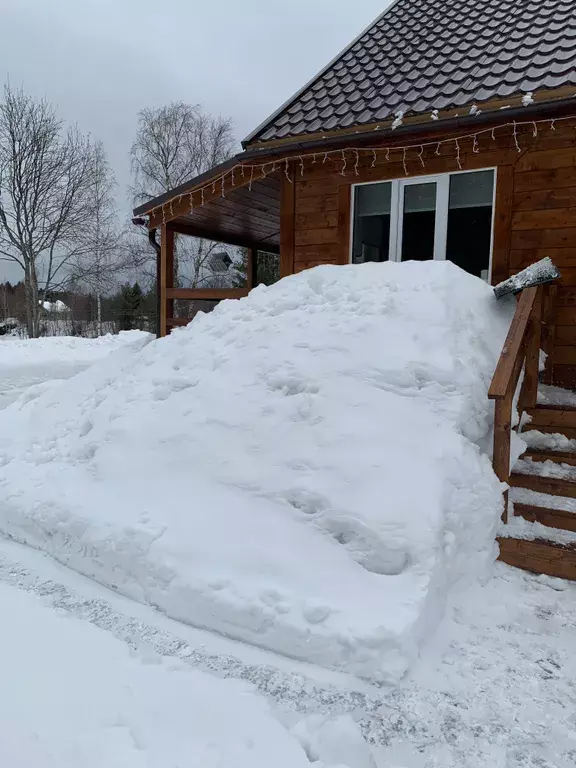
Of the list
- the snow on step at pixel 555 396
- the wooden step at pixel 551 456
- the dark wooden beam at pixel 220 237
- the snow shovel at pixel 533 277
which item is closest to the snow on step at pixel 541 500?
the wooden step at pixel 551 456

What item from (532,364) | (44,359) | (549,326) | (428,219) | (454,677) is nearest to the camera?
(454,677)

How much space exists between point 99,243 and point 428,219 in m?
21.8

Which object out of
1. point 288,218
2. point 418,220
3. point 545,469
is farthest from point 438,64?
point 545,469

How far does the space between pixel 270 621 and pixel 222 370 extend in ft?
7.85

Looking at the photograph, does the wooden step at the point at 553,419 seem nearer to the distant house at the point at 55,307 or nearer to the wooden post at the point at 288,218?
the wooden post at the point at 288,218

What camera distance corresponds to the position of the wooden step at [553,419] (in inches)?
186

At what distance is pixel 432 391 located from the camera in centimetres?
411

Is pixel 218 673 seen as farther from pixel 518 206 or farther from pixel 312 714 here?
pixel 518 206

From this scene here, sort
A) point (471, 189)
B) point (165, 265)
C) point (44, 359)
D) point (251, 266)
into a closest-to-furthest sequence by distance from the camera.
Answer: point (471, 189)
point (165, 265)
point (251, 266)
point (44, 359)

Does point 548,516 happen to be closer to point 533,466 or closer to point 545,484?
point 545,484

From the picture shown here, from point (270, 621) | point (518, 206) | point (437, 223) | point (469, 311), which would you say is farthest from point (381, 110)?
point (270, 621)

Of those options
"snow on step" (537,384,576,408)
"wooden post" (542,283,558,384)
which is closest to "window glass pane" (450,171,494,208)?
"wooden post" (542,283,558,384)

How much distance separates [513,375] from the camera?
13.2 feet

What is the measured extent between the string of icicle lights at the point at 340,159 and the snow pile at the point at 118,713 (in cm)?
620
